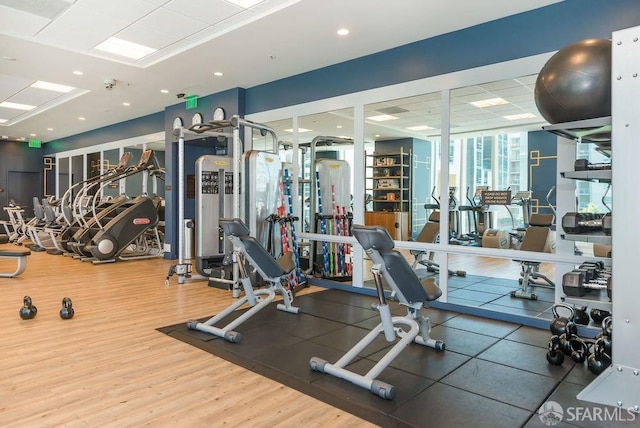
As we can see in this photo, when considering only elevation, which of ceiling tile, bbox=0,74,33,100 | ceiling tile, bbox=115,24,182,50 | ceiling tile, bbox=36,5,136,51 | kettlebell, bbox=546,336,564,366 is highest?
ceiling tile, bbox=0,74,33,100

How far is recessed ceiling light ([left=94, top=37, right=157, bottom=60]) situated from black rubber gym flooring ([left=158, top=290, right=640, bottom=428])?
3587 mm

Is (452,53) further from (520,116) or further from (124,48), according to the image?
(124,48)

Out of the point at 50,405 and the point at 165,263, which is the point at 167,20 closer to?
the point at 50,405

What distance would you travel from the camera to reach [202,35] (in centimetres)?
496

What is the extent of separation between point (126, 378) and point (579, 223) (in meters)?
3.15

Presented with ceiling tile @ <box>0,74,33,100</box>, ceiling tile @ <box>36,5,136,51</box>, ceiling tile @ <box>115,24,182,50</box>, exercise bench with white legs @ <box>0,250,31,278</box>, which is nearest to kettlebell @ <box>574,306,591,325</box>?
ceiling tile @ <box>115,24,182,50</box>

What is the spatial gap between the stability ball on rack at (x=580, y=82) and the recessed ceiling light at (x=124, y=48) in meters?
4.72

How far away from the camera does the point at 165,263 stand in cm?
791

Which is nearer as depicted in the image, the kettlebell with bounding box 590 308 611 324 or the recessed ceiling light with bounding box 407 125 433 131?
the kettlebell with bounding box 590 308 611 324

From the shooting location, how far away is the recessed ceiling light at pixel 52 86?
24.0ft

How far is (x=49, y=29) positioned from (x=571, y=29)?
5.48 metres

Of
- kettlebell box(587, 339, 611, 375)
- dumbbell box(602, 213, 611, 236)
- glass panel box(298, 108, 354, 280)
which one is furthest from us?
glass panel box(298, 108, 354, 280)

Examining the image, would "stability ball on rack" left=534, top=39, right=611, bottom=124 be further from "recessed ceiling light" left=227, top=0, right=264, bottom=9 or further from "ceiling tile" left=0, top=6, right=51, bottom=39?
"ceiling tile" left=0, top=6, right=51, bottom=39

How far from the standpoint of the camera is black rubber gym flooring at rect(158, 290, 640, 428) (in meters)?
2.39
